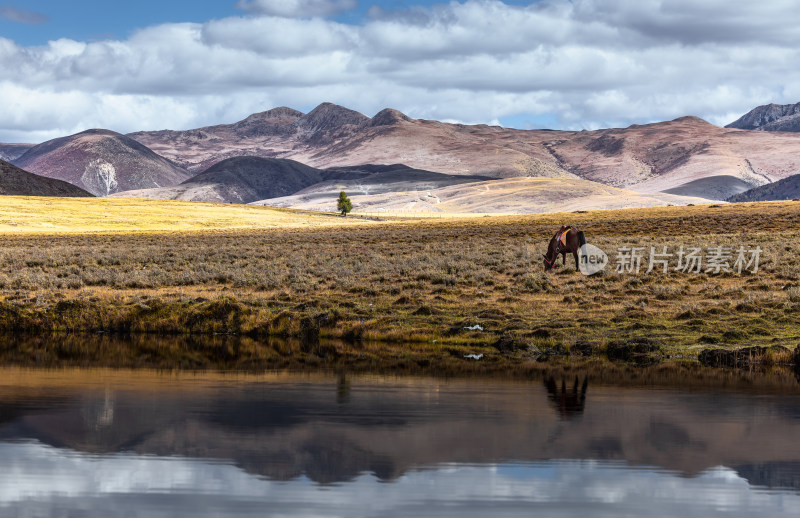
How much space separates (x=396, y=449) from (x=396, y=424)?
5.49ft

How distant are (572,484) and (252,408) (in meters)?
6.64

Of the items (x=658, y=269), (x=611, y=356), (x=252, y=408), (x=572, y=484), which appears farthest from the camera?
(x=658, y=269)

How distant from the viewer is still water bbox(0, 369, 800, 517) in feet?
33.7

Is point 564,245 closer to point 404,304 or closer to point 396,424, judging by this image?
point 404,304

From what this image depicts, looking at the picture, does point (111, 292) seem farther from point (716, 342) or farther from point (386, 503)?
point (386, 503)

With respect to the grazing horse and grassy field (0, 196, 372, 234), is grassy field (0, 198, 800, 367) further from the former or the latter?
grassy field (0, 196, 372, 234)

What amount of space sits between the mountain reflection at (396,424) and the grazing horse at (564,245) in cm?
2057

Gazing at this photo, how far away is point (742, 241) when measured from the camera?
53125mm

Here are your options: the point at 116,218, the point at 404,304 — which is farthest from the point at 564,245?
the point at 116,218

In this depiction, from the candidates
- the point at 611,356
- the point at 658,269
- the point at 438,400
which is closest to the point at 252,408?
the point at 438,400

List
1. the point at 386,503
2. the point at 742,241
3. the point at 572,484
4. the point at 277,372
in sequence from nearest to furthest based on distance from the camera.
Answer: the point at 386,503 → the point at 572,484 → the point at 277,372 → the point at 742,241

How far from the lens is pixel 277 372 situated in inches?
810

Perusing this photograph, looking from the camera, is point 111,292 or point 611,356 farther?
point 111,292

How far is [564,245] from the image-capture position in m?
40.3
